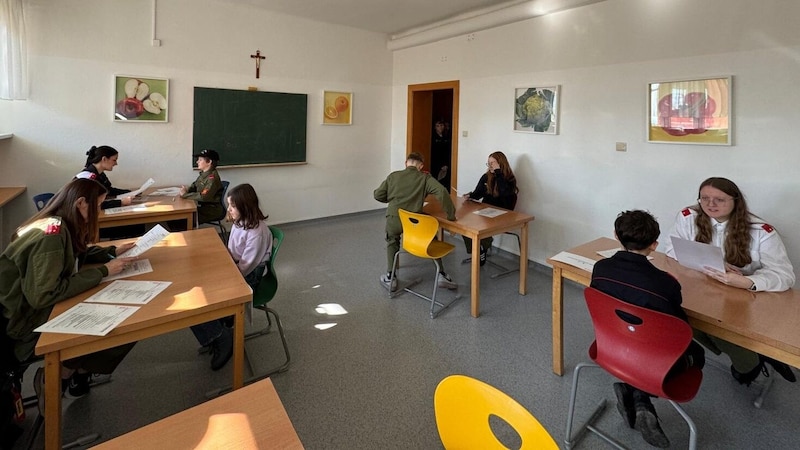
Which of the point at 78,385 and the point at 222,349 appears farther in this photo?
the point at 222,349

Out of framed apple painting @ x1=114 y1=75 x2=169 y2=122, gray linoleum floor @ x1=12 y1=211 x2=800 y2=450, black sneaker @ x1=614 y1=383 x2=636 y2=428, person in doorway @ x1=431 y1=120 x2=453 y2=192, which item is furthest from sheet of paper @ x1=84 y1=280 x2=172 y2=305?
person in doorway @ x1=431 y1=120 x2=453 y2=192

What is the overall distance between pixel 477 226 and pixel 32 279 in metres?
2.65

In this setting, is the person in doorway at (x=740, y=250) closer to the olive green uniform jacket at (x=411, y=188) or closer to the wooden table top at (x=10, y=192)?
the olive green uniform jacket at (x=411, y=188)

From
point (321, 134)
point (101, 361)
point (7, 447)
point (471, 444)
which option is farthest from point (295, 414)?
point (321, 134)

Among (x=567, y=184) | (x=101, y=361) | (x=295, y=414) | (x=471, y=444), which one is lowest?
(x=295, y=414)

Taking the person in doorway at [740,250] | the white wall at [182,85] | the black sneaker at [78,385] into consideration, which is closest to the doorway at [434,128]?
the white wall at [182,85]

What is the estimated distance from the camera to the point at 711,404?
2.26m

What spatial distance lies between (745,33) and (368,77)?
14.9ft

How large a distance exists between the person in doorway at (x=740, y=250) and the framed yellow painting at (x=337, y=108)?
4.77 metres

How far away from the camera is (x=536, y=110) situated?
434 cm

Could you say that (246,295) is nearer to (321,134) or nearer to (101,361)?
(101,361)

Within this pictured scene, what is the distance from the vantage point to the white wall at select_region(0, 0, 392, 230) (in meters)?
4.02

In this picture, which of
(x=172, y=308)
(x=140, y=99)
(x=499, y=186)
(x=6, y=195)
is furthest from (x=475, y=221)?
(x=6, y=195)

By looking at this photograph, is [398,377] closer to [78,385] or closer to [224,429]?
[224,429]
